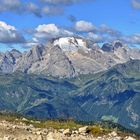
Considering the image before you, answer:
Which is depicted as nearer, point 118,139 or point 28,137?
point 28,137

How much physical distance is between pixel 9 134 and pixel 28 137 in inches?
88.4

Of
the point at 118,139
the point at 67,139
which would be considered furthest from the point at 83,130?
the point at 67,139

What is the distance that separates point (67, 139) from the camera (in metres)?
33.0

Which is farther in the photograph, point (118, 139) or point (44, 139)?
point (118, 139)

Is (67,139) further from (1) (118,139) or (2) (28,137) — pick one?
(1) (118,139)

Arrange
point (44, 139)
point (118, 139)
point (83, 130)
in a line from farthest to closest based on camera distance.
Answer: point (83, 130) → point (118, 139) → point (44, 139)

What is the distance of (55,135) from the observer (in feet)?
108

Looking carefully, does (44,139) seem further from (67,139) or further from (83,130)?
(83,130)

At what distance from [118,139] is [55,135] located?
22.2 feet

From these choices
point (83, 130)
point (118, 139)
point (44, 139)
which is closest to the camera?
point (44, 139)

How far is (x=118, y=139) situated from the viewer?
37.7 meters

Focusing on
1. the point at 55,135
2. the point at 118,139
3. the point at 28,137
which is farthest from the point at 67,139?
the point at 118,139

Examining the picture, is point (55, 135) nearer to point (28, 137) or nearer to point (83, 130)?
point (28, 137)

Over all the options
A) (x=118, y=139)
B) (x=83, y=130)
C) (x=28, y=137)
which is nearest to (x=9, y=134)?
(x=28, y=137)
